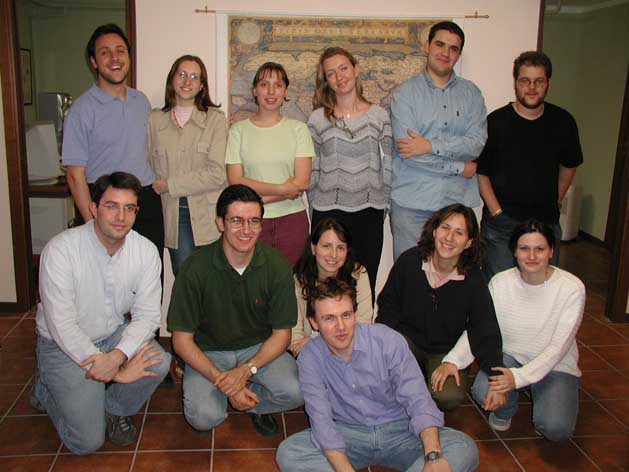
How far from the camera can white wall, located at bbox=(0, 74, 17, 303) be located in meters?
3.66

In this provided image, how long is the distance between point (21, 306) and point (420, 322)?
8.73ft

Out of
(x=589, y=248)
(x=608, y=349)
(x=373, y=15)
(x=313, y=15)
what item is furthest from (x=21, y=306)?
(x=589, y=248)

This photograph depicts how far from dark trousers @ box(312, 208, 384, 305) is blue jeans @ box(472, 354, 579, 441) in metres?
0.77

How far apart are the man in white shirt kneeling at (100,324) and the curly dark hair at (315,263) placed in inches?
25.3

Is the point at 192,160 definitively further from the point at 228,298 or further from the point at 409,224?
the point at 409,224

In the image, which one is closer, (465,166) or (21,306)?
(465,166)

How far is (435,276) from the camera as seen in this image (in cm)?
259

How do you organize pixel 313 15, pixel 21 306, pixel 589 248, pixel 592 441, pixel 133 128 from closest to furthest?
1. pixel 592 441
2. pixel 133 128
3. pixel 313 15
4. pixel 21 306
5. pixel 589 248

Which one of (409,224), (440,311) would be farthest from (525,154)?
(440,311)

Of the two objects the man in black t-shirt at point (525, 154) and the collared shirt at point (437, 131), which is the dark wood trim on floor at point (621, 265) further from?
the collared shirt at point (437, 131)

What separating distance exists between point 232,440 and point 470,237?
4.35ft

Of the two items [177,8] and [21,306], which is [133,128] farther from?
[21,306]

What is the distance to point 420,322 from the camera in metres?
2.62

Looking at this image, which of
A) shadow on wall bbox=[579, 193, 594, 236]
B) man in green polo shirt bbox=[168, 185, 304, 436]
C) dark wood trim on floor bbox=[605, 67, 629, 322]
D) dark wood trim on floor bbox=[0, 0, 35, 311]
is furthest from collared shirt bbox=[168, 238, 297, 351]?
shadow on wall bbox=[579, 193, 594, 236]
